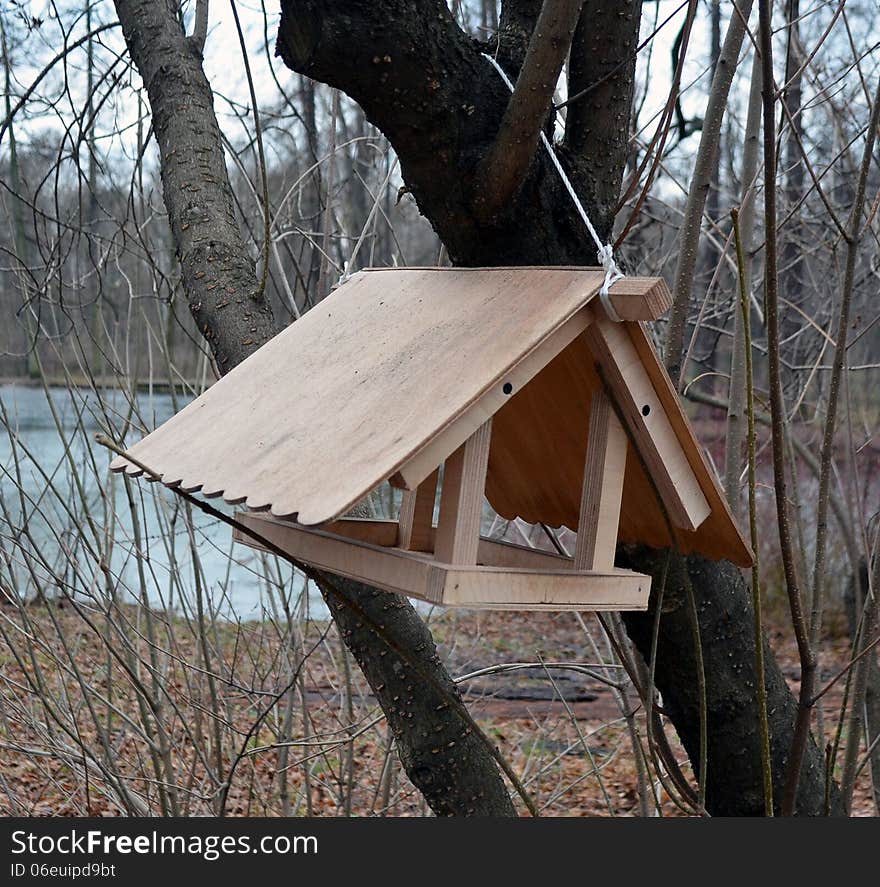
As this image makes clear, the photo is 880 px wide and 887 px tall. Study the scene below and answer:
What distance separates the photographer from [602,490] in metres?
1.36

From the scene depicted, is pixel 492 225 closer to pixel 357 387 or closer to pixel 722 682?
pixel 357 387

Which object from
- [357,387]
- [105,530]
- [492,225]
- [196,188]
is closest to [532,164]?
[492,225]

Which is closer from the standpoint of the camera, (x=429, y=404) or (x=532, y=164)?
(x=429, y=404)

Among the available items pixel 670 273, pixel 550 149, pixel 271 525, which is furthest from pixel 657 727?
pixel 670 273

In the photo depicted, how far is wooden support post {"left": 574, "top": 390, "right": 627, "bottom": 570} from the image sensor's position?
4.44ft

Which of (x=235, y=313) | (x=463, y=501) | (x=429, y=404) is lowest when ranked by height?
(x=463, y=501)

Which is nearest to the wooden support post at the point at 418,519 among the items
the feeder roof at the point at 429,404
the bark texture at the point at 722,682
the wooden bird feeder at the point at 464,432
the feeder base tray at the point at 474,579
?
the wooden bird feeder at the point at 464,432

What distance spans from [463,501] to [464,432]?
0.10 meters

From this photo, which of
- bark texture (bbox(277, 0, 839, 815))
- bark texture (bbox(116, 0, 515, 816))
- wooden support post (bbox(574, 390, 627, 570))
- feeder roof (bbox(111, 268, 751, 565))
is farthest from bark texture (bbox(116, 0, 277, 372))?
wooden support post (bbox(574, 390, 627, 570))

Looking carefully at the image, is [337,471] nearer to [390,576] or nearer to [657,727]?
[390,576]

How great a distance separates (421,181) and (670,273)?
353 cm

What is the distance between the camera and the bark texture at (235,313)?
1.71m

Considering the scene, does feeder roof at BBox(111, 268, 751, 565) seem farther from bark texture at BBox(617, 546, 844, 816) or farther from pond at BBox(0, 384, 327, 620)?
pond at BBox(0, 384, 327, 620)

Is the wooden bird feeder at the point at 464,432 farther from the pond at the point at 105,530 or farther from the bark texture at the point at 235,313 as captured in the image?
the pond at the point at 105,530
